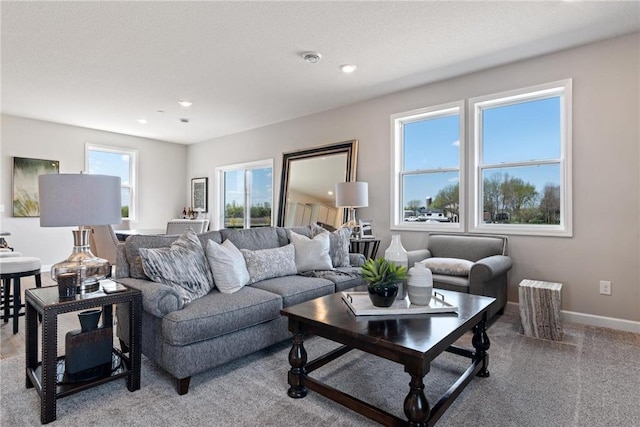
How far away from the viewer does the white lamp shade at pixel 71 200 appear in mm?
1860

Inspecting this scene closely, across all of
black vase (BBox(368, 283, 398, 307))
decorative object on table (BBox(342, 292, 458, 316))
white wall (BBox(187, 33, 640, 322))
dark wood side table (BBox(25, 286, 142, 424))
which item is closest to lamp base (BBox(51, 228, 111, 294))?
dark wood side table (BBox(25, 286, 142, 424))

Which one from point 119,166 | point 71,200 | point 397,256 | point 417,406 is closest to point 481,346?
point 397,256

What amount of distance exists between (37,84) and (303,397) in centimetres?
473

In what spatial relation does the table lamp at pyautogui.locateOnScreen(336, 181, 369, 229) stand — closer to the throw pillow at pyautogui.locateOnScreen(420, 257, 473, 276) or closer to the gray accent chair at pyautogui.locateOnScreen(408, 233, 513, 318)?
the gray accent chair at pyautogui.locateOnScreen(408, 233, 513, 318)

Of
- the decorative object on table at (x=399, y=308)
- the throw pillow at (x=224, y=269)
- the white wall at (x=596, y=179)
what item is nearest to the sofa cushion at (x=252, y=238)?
the throw pillow at (x=224, y=269)

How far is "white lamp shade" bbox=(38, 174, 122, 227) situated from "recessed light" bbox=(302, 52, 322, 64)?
224 cm

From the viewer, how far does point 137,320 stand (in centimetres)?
204

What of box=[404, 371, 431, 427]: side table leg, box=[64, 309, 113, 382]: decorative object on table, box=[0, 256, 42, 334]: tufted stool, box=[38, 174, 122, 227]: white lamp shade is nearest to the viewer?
box=[404, 371, 431, 427]: side table leg

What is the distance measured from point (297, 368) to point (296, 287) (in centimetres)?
81

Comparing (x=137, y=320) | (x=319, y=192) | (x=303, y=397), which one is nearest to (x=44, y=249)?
(x=319, y=192)

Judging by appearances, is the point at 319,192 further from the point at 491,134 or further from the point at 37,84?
the point at 37,84

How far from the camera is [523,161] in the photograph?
145 inches

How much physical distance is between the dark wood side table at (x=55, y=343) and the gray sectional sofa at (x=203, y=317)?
12cm

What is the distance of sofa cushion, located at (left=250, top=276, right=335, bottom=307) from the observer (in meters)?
2.61
